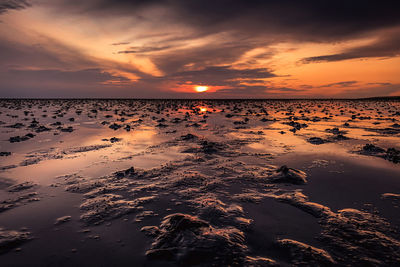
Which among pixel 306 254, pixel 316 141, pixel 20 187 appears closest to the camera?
pixel 306 254

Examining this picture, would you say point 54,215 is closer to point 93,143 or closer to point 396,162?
point 93,143

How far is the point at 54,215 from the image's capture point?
4.98 meters

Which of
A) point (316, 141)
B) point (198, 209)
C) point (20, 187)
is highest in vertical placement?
point (316, 141)

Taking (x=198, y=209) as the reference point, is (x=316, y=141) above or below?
above

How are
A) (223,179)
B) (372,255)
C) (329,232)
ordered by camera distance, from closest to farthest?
(372,255), (329,232), (223,179)

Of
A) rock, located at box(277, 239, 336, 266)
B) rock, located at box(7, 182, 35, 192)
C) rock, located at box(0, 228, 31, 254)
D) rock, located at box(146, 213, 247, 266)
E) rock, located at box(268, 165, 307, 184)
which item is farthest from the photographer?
rock, located at box(268, 165, 307, 184)

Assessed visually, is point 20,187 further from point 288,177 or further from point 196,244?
point 288,177

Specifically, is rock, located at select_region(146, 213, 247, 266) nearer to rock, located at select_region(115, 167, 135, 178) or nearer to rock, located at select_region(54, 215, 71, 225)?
rock, located at select_region(54, 215, 71, 225)

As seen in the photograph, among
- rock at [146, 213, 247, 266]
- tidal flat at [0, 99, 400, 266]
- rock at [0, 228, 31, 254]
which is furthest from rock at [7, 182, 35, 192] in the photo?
rock at [146, 213, 247, 266]

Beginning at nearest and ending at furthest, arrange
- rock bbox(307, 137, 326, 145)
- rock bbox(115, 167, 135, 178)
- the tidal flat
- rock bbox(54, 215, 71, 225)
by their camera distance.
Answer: the tidal flat, rock bbox(54, 215, 71, 225), rock bbox(115, 167, 135, 178), rock bbox(307, 137, 326, 145)

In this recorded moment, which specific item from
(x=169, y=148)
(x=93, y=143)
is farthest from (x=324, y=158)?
(x=93, y=143)

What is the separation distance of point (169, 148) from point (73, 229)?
7.55 m

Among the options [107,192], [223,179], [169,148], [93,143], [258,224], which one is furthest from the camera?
[93,143]

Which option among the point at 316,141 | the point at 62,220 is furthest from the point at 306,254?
the point at 316,141
